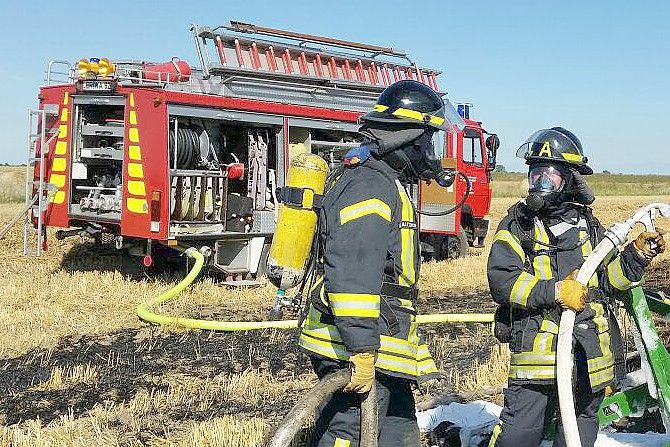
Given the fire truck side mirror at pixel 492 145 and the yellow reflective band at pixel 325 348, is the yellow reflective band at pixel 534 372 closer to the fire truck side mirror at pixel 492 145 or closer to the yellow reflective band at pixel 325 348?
the yellow reflective band at pixel 325 348

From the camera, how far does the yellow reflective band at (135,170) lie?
30.6 feet

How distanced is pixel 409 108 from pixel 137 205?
651cm

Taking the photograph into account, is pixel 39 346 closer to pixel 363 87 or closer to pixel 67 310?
pixel 67 310

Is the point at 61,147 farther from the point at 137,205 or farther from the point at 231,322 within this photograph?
the point at 231,322

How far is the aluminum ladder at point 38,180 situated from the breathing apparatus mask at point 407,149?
24.4ft

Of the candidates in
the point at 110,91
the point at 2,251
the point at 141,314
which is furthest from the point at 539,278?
the point at 2,251

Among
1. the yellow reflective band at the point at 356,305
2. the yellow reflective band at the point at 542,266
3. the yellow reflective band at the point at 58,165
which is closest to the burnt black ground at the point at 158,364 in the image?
the yellow reflective band at the point at 542,266

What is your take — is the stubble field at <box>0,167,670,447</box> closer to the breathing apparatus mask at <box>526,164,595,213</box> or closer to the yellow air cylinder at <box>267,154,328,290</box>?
the yellow air cylinder at <box>267,154,328,290</box>

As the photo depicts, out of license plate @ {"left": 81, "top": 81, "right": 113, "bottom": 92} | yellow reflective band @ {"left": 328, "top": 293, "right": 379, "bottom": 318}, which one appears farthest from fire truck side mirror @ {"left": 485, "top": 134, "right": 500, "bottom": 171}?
yellow reflective band @ {"left": 328, "top": 293, "right": 379, "bottom": 318}

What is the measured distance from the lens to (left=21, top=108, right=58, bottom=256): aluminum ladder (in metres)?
9.98

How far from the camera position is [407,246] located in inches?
129

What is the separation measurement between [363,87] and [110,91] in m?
3.98

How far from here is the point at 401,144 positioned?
3.38 m

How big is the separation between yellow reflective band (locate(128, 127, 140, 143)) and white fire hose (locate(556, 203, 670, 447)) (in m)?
6.80
